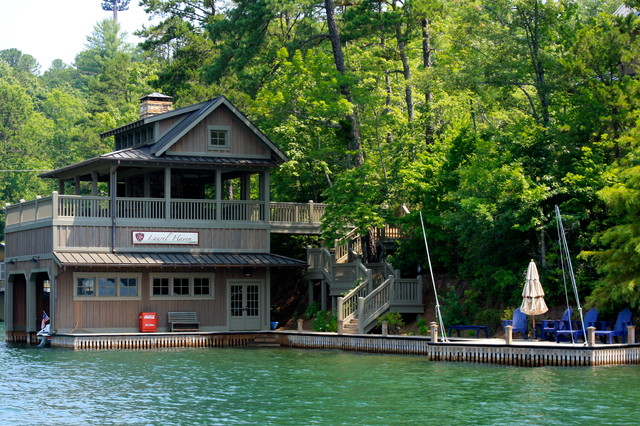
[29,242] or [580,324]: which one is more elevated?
[29,242]

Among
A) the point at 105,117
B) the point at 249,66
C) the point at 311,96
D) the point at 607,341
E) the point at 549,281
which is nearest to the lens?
the point at 607,341

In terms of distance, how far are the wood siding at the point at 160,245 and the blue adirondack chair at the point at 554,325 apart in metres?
13.1

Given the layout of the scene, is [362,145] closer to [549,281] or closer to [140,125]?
[140,125]

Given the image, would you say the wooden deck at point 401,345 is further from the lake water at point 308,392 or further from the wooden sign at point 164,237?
the wooden sign at point 164,237

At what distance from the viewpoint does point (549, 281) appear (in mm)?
31312

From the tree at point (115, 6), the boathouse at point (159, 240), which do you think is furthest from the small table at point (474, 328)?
the tree at point (115, 6)

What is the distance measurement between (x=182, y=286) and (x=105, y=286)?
2982mm

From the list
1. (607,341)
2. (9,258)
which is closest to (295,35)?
(9,258)

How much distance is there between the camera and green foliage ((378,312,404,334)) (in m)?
34.7

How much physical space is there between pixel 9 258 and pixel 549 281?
21657mm

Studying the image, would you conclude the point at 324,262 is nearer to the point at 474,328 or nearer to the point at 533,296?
the point at 474,328

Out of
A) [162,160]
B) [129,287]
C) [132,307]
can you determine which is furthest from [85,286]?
[162,160]

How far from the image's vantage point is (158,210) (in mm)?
37312

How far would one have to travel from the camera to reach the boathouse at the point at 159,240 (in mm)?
35625
